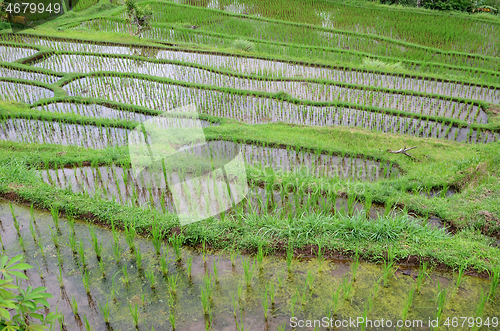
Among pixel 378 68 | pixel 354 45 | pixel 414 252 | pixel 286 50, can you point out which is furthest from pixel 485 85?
pixel 414 252

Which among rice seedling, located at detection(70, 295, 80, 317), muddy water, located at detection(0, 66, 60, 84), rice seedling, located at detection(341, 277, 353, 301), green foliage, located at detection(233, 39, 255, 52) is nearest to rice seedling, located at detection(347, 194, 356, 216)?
rice seedling, located at detection(341, 277, 353, 301)

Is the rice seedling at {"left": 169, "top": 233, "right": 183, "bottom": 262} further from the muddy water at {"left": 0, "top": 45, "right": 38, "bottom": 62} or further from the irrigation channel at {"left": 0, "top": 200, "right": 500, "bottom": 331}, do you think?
the muddy water at {"left": 0, "top": 45, "right": 38, "bottom": 62}

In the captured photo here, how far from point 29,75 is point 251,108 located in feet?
18.0

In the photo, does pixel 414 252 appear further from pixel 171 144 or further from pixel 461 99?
pixel 461 99

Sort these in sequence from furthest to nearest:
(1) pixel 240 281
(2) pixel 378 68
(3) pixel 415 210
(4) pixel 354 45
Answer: (4) pixel 354 45, (2) pixel 378 68, (3) pixel 415 210, (1) pixel 240 281

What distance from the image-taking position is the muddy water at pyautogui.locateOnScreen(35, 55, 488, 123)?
25.3ft

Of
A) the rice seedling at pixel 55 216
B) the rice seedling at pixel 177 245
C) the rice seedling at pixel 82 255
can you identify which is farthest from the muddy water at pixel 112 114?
the rice seedling at pixel 82 255

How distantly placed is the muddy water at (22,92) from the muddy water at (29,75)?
44 centimetres

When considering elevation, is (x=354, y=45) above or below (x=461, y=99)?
above

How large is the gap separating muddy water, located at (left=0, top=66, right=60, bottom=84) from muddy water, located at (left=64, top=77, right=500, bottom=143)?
687mm

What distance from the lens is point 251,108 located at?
7.86m

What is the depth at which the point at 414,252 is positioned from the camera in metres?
3.64

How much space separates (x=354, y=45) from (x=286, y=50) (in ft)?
6.75

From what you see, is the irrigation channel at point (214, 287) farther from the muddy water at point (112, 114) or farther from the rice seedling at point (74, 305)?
the muddy water at point (112, 114)
